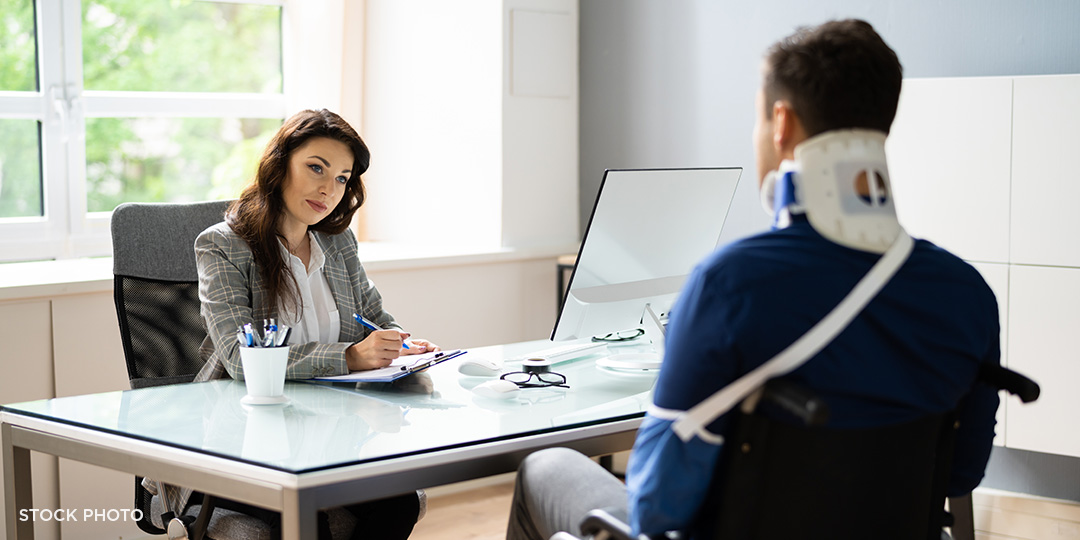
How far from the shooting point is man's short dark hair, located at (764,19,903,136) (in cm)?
125

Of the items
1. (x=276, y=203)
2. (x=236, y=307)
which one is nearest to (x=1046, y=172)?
(x=276, y=203)

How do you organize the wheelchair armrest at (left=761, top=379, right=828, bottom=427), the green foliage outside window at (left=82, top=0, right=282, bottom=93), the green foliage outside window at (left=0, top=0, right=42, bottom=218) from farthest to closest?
the green foliage outside window at (left=82, top=0, right=282, bottom=93) → the green foliage outside window at (left=0, top=0, right=42, bottom=218) → the wheelchair armrest at (left=761, top=379, right=828, bottom=427)

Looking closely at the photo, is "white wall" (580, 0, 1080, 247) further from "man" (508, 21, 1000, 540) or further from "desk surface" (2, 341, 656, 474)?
"man" (508, 21, 1000, 540)

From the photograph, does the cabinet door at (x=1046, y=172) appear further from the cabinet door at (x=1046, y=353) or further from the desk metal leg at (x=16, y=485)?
the desk metal leg at (x=16, y=485)

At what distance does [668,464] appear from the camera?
123 centimetres

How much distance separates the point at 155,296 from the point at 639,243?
104 centimetres

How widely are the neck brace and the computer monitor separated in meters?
0.69

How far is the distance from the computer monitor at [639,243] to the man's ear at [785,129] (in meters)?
0.66

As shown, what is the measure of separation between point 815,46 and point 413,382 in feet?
3.43

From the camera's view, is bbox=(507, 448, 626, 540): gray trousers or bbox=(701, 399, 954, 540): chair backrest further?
bbox=(507, 448, 626, 540): gray trousers

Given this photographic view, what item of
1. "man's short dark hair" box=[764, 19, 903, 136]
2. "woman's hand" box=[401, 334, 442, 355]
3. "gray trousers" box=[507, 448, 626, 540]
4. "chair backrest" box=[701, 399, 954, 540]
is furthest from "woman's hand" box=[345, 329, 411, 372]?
"man's short dark hair" box=[764, 19, 903, 136]

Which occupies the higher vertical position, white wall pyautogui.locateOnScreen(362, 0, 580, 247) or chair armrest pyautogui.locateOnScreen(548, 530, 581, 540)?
white wall pyautogui.locateOnScreen(362, 0, 580, 247)

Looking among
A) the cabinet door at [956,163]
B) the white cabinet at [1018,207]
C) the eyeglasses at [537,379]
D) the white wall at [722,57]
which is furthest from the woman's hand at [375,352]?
the white wall at [722,57]

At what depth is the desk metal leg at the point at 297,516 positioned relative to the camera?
1374 millimetres
